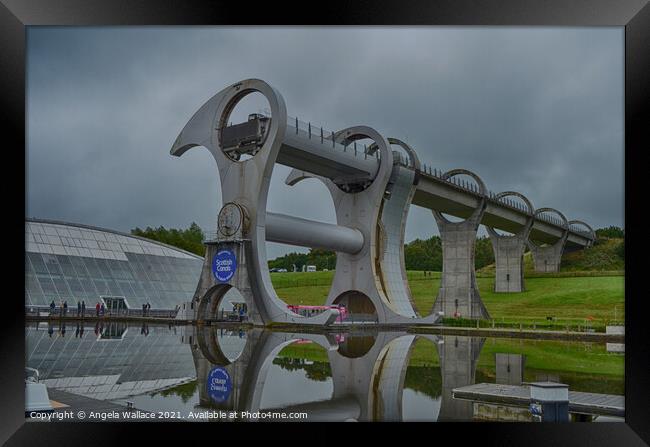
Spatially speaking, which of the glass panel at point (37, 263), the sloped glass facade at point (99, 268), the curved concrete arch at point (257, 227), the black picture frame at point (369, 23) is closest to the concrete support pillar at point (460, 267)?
the sloped glass facade at point (99, 268)

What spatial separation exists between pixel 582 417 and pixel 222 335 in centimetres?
1359

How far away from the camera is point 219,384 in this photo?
10.9 m

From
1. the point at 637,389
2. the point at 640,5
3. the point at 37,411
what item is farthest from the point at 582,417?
the point at 37,411

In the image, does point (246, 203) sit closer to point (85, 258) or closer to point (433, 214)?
point (85, 258)

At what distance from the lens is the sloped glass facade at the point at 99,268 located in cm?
2609

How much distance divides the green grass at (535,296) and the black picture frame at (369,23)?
58.4 feet

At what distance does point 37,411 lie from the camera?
25.3ft

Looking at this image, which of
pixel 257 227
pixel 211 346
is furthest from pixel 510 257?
pixel 211 346

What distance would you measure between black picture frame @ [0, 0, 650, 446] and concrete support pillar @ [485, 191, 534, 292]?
33039 mm

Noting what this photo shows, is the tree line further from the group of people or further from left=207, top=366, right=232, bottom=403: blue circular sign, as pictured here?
left=207, top=366, right=232, bottom=403: blue circular sign

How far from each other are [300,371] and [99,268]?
17437mm

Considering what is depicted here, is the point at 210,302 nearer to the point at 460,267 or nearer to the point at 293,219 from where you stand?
the point at 293,219

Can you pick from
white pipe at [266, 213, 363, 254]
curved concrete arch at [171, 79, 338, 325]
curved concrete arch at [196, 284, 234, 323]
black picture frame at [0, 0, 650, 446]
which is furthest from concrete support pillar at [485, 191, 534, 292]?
black picture frame at [0, 0, 650, 446]

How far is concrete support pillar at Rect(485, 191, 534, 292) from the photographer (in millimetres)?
40812
